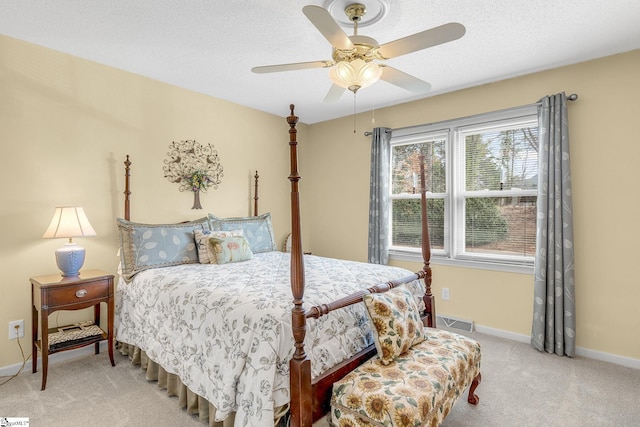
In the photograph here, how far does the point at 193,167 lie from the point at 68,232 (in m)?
1.40

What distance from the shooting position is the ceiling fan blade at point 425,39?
5.21 feet

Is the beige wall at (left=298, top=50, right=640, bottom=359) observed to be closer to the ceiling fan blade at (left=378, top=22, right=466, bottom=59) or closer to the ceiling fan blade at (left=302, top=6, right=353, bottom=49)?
the ceiling fan blade at (left=378, top=22, right=466, bottom=59)

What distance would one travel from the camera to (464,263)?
3572mm

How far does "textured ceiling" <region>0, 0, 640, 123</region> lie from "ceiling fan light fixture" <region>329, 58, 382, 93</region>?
1.31 ft

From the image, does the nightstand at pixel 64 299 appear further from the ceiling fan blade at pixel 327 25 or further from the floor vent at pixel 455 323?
the floor vent at pixel 455 323

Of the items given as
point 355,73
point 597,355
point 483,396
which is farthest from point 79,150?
point 597,355

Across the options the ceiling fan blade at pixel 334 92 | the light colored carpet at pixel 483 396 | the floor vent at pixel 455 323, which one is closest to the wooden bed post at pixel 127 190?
the light colored carpet at pixel 483 396

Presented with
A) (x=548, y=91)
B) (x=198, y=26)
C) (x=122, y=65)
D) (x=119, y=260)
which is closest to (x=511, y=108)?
(x=548, y=91)

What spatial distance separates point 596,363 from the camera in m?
2.75

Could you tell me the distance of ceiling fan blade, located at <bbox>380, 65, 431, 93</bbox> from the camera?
2.10 m

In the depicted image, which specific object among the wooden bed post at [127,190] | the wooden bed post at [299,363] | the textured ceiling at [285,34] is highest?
the textured ceiling at [285,34]

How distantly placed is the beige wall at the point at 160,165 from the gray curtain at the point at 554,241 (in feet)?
0.47

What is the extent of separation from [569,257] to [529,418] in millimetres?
1454

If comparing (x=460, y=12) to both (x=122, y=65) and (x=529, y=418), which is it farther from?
(x=122, y=65)
